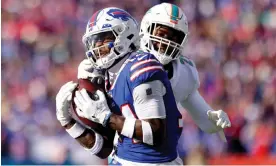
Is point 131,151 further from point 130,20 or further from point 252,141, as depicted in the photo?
point 252,141

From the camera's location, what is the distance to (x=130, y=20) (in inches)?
124

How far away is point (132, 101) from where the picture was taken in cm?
289

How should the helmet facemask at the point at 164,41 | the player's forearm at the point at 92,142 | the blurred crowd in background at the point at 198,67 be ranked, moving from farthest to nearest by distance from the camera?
the blurred crowd in background at the point at 198,67 < the helmet facemask at the point at 164,41 < the player's forearm at the point at 92,142

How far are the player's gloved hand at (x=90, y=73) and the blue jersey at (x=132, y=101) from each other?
0.07 meters

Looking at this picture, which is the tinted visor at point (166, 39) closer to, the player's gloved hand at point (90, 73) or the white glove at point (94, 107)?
the player's gloved hand at point (90, 73)

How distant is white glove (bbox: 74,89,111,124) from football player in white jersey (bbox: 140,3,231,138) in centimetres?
67

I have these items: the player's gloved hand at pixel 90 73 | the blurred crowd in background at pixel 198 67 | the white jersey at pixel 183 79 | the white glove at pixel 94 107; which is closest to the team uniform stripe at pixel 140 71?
the white glove at pixel 94 107

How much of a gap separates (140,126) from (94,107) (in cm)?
21

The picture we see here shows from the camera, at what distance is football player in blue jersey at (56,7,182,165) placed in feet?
9.29

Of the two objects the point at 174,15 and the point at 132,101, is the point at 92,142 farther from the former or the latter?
the point at 174,15

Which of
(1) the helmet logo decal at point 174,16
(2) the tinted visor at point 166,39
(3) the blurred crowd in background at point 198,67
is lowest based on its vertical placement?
(3) the blurred crowd in background at point 198,67

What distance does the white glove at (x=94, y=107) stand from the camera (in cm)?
287

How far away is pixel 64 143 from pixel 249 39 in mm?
2433

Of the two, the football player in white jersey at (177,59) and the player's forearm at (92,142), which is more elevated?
the football player in white jersey at (177,59)
